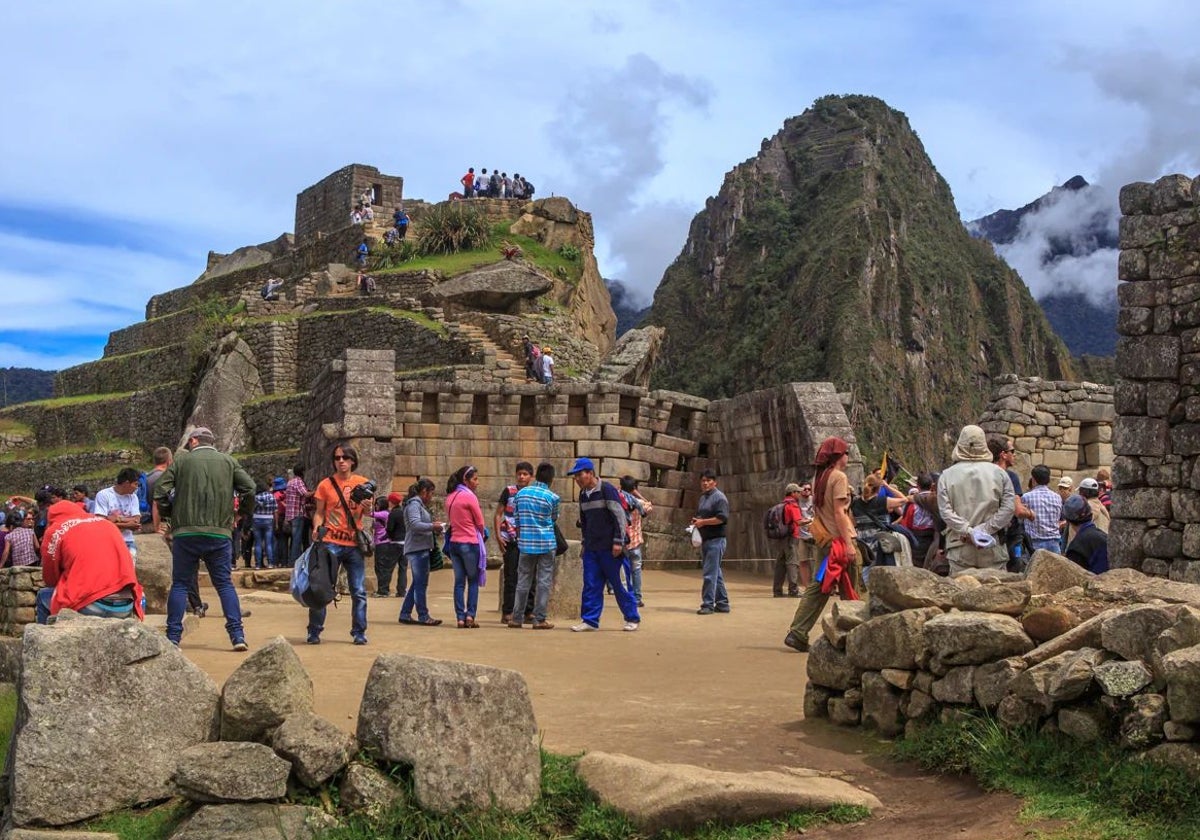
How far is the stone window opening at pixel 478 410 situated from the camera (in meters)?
19.6

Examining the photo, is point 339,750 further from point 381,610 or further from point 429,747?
point 381,610

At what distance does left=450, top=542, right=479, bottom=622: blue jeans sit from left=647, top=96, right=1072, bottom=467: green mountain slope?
8593cm

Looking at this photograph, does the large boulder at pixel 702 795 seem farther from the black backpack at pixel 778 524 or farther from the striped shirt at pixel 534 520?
the black backpack at pixel 778 524

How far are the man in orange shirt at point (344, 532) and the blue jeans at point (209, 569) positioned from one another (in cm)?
82

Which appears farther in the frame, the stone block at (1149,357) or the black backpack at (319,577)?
the stone block at (1149,357)

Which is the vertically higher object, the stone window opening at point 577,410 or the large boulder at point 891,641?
the stone window opening at point 577,410

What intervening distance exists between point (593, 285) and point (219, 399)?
1176 centimetres

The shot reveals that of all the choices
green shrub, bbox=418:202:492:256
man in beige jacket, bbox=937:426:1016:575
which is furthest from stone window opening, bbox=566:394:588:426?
green shrub, bbox=418:202:492:256

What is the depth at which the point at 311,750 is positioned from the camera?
5.89 metres

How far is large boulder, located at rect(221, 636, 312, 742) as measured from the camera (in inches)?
237

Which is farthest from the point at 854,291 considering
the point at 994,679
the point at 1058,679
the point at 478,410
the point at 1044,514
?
the point at 1058,679

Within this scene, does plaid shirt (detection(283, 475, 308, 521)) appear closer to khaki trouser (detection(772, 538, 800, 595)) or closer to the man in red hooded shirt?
khaki trouser (detection(772, 538, 800, 595))

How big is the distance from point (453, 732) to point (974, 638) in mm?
2494

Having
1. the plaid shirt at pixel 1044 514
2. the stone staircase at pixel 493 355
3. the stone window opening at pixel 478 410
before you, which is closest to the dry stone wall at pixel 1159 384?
the plaid shirt at pixel 1044 514
